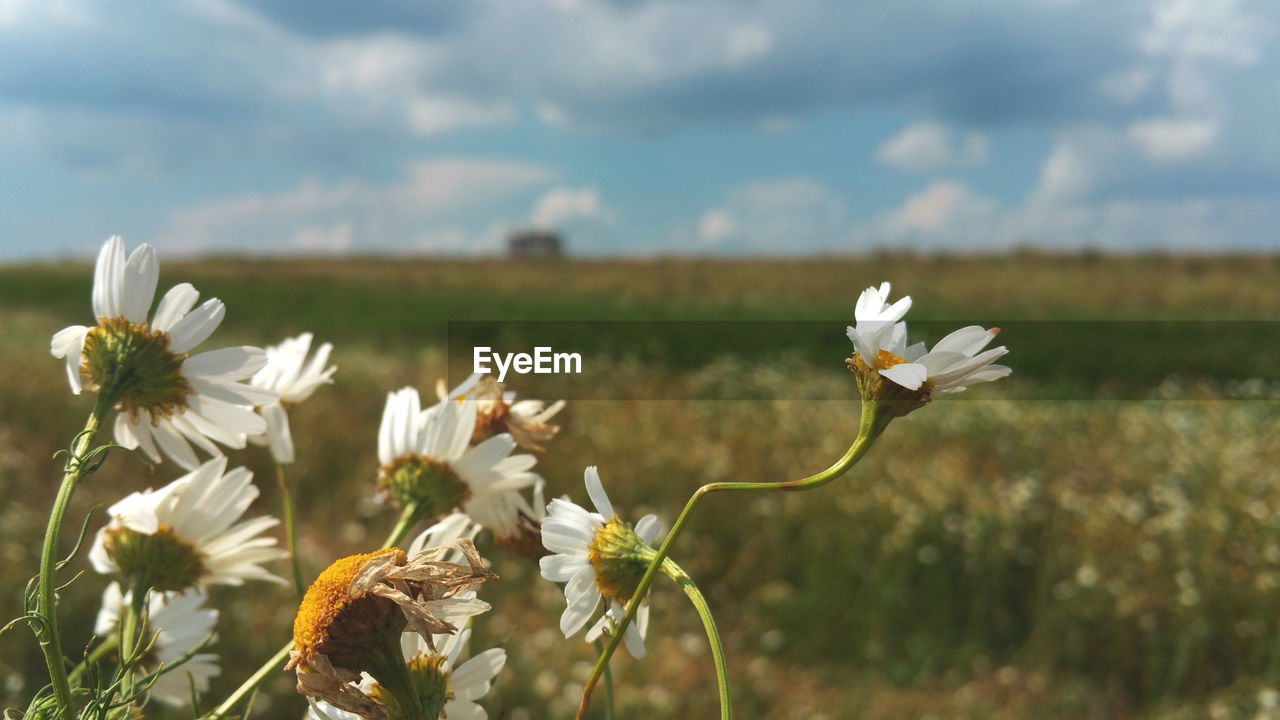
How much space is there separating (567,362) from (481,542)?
0.16m

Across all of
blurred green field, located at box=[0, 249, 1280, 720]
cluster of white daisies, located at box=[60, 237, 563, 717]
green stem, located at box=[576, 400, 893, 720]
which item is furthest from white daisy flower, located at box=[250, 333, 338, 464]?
blurred green field, located at box=[0, 249, 1280, 720]

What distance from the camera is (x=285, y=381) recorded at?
23.6 inches

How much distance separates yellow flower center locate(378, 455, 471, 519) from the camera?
53 centimetres

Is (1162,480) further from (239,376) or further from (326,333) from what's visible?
(326,333)

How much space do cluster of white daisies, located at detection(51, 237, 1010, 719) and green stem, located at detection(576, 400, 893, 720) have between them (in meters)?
0.02

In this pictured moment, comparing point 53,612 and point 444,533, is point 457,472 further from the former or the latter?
point 53,612

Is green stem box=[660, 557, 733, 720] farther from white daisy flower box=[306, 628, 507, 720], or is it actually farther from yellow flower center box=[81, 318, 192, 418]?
yellow flower center box=[81, 318, 192, 418]

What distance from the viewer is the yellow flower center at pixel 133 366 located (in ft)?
1.54

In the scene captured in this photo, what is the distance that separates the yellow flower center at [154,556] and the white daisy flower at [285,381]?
0.07 m

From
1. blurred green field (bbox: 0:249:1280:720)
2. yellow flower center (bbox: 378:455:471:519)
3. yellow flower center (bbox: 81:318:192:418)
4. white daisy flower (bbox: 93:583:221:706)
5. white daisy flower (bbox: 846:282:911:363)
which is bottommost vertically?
blurred green field (bbox: 0:249:1280:720)

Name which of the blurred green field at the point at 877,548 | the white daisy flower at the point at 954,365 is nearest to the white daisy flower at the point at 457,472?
the white daisy flower at the point at 954,365

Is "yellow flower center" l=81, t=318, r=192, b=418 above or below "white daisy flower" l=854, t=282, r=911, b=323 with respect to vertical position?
below

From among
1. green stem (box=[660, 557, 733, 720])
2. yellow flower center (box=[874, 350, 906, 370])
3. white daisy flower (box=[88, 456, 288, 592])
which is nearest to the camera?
green stem (box=[660, 557, 733, 720])

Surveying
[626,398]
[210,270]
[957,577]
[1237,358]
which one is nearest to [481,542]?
[957,577]
